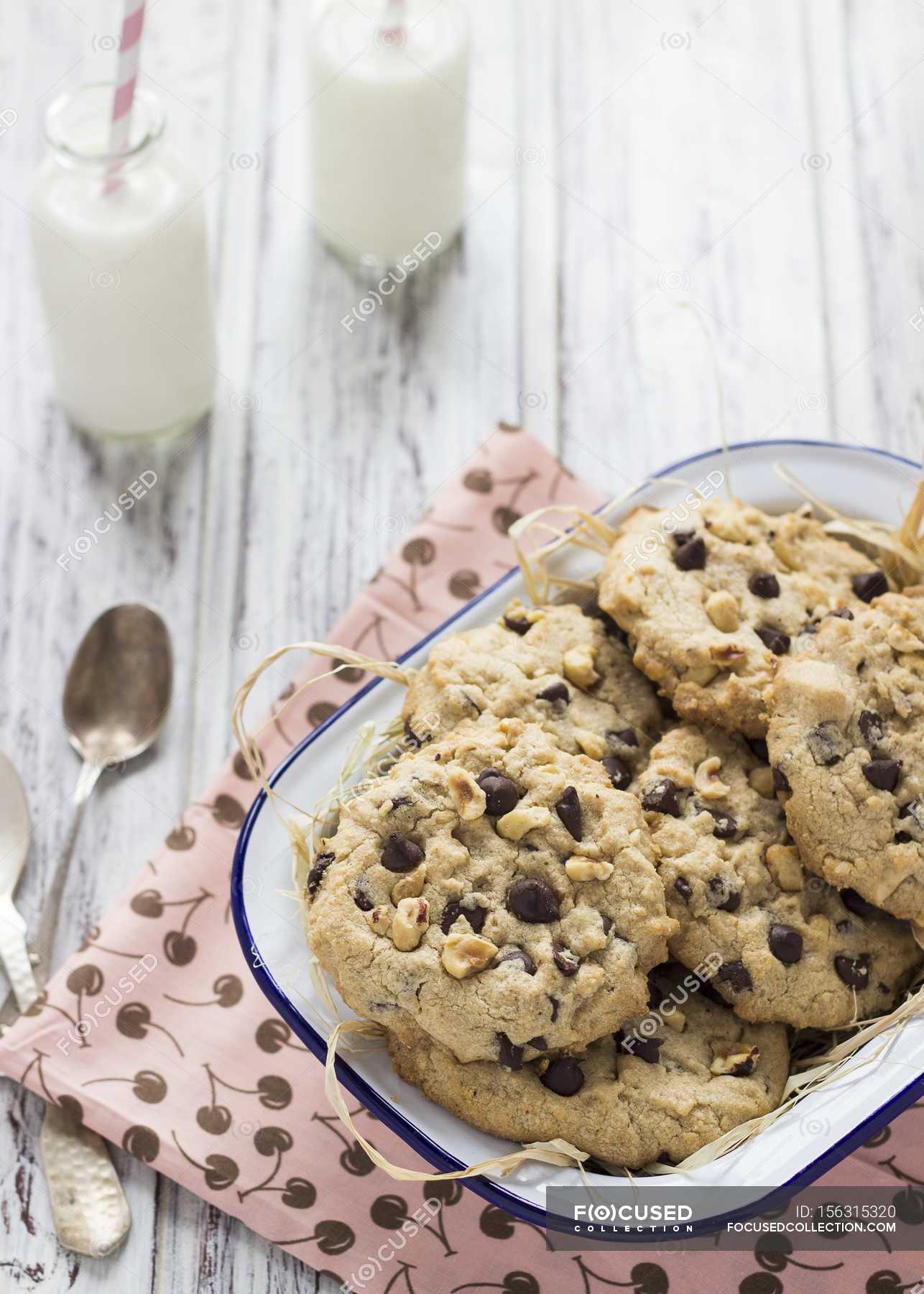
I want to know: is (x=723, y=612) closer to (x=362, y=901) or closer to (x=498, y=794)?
(x=498, y=794)

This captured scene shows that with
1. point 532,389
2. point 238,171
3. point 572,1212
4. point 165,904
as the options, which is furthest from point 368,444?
point 572,1212

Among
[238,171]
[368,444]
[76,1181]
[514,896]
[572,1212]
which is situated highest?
[238,171]

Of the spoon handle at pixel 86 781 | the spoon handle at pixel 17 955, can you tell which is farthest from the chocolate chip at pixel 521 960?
the spoon handle at pixel 86 781

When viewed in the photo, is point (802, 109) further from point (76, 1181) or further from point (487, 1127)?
point (76, 1181)

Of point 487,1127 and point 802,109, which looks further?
point 802,109

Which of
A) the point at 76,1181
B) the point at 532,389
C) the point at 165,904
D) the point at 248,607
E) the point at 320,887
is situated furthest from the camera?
the point at 532,389

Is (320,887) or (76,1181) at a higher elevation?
(320,887)

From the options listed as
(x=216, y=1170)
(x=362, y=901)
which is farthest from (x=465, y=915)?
(x=216, y=1170)
